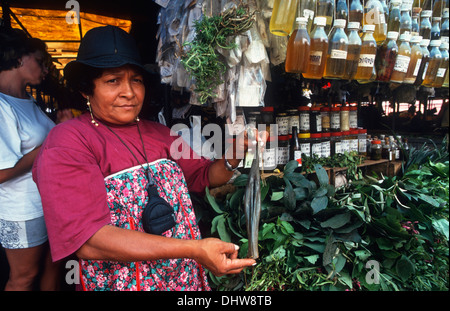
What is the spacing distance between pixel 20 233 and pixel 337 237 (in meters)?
1.75

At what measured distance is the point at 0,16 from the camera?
184 cm

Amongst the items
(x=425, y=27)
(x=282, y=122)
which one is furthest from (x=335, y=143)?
(x=425, y=27)

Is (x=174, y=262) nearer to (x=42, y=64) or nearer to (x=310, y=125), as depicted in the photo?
(x=42, y=64)

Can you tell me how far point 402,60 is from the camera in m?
1.84

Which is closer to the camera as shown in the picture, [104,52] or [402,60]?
[104,52]

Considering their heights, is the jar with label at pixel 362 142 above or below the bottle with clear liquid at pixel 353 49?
below

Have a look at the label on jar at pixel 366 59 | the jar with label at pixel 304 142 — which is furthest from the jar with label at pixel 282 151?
the label on jar at pixel 366 59

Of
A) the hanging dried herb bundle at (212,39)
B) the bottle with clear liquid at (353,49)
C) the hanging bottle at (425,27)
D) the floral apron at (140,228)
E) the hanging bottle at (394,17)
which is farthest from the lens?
the hanging bottle at (425,27)

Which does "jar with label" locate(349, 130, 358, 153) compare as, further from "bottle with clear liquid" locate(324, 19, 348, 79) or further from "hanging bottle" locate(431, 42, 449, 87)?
"bottle with clear liquid" locate(324, 19, 348, 79)

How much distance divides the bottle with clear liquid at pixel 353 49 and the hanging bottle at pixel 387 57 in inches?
12.5

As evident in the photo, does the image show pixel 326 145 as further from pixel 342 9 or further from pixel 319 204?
pixel 342 9

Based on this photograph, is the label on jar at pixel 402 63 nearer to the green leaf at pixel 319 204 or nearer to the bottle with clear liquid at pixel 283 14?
the bottle with clear liquid at pixel 283 14

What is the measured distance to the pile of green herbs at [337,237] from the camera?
60.4 inches

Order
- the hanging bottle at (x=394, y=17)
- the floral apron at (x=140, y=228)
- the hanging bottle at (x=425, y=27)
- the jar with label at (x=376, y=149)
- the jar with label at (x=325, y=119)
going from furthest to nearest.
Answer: the jar with label at (x=376, y=149), the jar with label at (x=325, y=119), the hanging bottle at (x=425, y=27), the hanging bottle at (x=394, y=17), the floral apron at (x=140, y=228)
